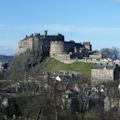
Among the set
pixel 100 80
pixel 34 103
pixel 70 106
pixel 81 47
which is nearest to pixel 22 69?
pixel 81 47

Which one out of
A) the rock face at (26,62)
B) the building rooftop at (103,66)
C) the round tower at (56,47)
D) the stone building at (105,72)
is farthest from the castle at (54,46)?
the stone building at (105,72)

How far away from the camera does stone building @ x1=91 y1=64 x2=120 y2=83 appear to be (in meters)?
85.0

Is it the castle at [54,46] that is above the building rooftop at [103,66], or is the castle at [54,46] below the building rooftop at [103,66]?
above

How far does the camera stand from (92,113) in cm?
4591

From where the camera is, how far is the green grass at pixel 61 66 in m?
90.3

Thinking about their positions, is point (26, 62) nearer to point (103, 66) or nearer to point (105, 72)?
point (103, 66)

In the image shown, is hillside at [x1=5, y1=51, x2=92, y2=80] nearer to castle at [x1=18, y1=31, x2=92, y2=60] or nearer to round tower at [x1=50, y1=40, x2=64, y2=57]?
castle at [x1=18, y1=31, x2=92, y2=60]

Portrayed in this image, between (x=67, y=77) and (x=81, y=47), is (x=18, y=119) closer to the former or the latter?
(x=67, y=77)

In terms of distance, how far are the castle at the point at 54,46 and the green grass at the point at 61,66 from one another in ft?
6.76

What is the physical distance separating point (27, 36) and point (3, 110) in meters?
73.0

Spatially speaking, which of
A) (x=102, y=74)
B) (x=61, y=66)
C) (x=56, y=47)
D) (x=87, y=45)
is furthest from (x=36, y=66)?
(x=87, y=45)

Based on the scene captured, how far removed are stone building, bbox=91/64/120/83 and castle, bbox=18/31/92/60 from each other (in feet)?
39.9

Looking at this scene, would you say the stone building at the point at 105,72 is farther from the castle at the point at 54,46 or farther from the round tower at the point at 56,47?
the round tower at the point at 56,47

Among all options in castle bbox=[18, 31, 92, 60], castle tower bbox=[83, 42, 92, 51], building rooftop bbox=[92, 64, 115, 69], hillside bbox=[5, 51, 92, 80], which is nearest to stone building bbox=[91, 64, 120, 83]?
building rooftop bbox=[92, 64, 115, 69]
